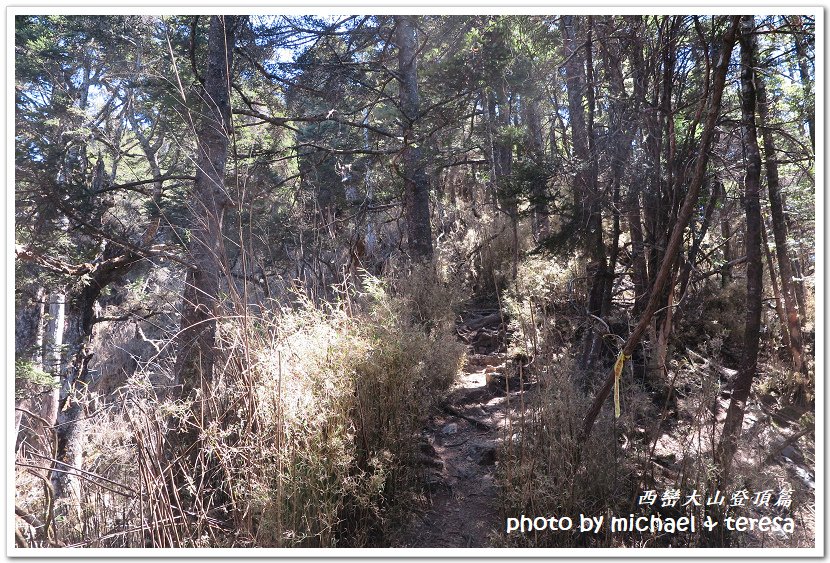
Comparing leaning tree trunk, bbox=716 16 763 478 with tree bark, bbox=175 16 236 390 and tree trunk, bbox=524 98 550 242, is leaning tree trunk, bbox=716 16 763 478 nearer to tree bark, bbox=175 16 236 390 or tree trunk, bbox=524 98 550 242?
tree trunk, bbox=524 98 550 242

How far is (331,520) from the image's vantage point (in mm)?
2213

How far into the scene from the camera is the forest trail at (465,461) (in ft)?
8.33

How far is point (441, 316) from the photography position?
4910 mm

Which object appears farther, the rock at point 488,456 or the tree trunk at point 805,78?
the rock at point 488,456

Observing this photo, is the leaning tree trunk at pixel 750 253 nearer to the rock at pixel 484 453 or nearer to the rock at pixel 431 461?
the rock at pixel 484 453

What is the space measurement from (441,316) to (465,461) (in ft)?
6.26

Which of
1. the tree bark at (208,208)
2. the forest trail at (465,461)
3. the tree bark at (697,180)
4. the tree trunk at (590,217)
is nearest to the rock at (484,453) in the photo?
the forest trail at (465,461)

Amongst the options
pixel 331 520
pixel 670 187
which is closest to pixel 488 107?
pixel 670 187

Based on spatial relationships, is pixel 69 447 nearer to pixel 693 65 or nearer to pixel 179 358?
pixel 179 358

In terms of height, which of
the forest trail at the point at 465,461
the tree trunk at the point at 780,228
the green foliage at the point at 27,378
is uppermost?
the tree trunk at the point at 780,228

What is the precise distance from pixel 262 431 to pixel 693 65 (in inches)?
139

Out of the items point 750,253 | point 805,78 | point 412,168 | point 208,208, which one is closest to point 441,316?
point 412,168

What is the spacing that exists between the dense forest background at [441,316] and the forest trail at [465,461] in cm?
2
